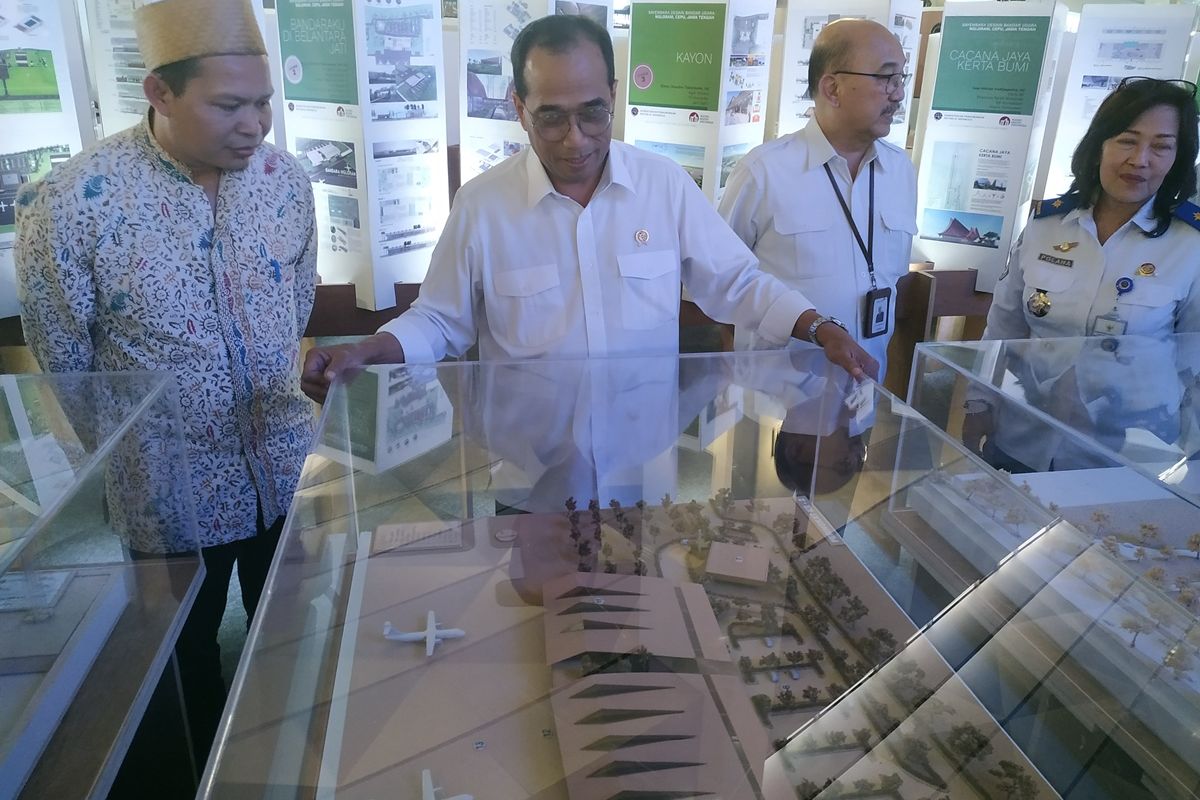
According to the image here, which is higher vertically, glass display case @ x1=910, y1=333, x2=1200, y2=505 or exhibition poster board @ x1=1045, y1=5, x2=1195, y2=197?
exhibition poster board @ x1=1045, y1=5, x2=1195, y2=197

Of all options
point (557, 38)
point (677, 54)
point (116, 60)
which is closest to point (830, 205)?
point (677, 54)

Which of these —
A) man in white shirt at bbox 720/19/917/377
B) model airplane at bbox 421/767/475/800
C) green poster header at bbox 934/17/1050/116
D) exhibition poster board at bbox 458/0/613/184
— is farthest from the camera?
green poster header at bbox 934/17/1050/116

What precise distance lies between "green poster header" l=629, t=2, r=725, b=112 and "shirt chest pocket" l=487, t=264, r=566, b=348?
66.7 inches

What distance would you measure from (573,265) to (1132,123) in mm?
1552

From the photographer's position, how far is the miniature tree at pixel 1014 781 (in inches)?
42.2

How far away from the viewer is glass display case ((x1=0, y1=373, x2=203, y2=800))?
135cm

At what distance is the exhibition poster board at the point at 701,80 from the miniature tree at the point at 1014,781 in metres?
2.62

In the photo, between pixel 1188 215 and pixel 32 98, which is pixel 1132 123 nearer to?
pixel 1188 215

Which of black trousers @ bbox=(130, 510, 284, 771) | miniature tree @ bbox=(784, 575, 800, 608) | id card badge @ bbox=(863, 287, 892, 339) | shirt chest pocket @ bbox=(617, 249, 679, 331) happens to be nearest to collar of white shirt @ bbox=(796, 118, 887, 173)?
id card badge @ bbox=(863, 287, 892, 339)

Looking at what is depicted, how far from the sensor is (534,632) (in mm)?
1328

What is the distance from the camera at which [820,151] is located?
8.91ft

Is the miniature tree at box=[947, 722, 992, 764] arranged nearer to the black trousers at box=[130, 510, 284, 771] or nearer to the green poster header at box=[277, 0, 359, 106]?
the black trousers at box=[130, 510, 284, 771]

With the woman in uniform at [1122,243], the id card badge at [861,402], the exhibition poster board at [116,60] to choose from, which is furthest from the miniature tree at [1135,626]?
the exhibition poster board at [116,60]

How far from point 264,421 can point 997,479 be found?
58.9 inches
